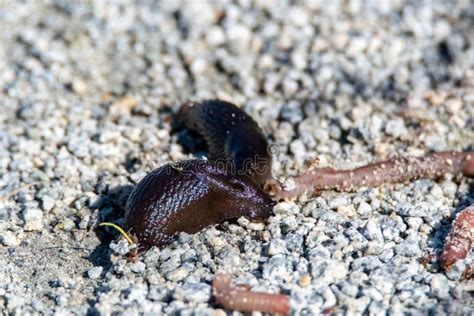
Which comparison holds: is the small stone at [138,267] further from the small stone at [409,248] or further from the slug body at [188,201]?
the small stone at [409,248]

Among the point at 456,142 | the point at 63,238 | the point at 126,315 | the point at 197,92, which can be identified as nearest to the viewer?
the point at 126,315

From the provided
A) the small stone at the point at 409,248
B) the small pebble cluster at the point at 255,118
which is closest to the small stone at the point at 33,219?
the small pebble cluster at the point at 255,118

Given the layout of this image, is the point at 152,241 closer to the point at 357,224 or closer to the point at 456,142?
the point at 357,224

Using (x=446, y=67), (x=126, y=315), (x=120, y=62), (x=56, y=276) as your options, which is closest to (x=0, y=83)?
(x=120, y=62)

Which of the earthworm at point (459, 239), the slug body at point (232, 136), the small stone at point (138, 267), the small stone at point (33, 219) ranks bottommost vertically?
the small stone at point (138, 267)

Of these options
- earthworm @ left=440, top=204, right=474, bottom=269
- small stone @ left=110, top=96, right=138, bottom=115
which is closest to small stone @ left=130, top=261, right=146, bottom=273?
earthworm @ left=440, top=204, right=474, bottom=269

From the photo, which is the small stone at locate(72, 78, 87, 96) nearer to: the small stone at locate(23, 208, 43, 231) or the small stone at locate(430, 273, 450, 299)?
the small stone at locate(23, 208, 43, 231)
